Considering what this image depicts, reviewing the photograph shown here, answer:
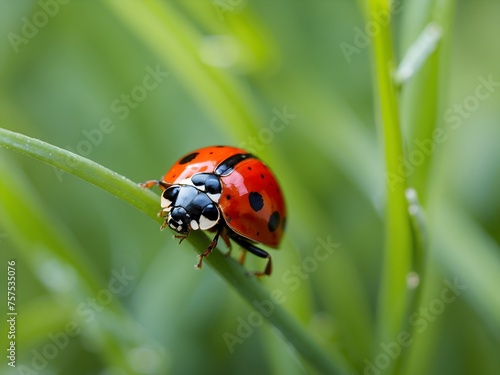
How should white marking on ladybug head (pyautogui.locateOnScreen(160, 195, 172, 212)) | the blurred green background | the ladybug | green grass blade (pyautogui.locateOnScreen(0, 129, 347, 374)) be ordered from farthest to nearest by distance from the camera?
the blurred green background, the ladybug, white marking on ladybug head (pyautogui.locateOnScreen(160, 195, 172, 212)), green grass blade (pyautogui.locateOnScreen(0, 129, 347, 374))

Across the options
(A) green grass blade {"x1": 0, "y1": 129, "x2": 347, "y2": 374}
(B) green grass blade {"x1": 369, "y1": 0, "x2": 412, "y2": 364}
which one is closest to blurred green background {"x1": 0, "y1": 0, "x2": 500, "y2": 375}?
Answer: (B) green grass blade {"x1": 369, "y1": 0, "x2": 412, "y2": 364}

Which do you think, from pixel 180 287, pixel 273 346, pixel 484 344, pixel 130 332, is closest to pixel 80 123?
pixel 180 287

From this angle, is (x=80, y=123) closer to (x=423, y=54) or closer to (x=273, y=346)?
(x=273, y=346)

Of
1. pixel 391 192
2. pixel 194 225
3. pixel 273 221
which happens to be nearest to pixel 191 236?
pixel 194 225

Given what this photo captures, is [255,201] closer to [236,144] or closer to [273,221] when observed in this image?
[273,221]

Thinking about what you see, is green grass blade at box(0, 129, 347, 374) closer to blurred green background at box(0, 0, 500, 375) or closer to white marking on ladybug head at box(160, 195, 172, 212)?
white marking on ladybug head at box(160, 195, 172, 212)

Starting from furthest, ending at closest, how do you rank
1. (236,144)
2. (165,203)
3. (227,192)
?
→ (236,144)
(227,192)
(165,203)

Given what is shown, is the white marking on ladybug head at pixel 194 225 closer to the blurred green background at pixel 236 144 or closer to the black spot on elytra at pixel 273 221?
the black spot on elytra at pixel 273 221
